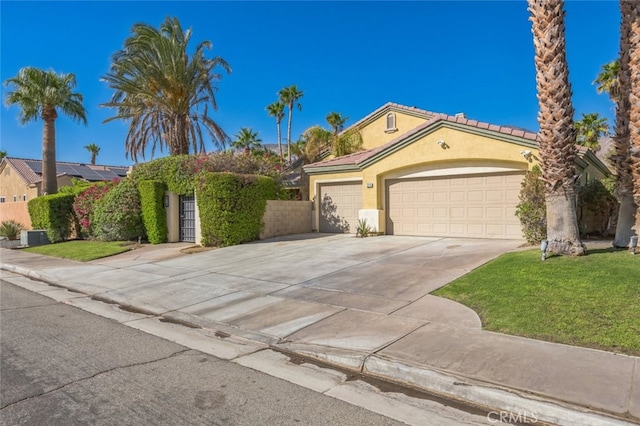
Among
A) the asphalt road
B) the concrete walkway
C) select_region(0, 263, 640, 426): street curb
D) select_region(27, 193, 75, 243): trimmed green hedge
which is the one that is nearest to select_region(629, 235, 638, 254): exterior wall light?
the concrete walkway

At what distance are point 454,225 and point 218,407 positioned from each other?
12.9m

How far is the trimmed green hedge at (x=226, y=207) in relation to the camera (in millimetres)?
15602

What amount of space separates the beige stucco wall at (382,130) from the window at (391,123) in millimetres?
156

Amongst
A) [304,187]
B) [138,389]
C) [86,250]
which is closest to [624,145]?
[138,389]

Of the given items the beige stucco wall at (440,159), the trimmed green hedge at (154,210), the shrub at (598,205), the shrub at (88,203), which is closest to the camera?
the shrub at (598,205)

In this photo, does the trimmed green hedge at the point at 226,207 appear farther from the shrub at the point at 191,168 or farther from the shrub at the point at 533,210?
the shrub at the point at 533,210

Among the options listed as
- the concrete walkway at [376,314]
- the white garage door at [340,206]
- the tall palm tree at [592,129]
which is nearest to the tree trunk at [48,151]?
the concrete walkway at [376,314]

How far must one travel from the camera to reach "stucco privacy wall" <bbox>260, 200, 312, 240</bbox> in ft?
57.7

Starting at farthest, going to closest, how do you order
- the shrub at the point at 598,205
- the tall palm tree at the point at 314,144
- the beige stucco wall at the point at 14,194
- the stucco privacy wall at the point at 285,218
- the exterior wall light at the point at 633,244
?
the beige stucco wall at the point at 14,194
the tall palm tree at the point at 314,144
the stucco privacy wall at the point at 285,218
the shrub at the point at 598,205
the exterior wall light at the point at 633,244

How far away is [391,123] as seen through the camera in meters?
24.5

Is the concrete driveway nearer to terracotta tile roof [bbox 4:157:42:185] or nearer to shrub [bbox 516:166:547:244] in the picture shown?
shrub [bbox 516:166:547:244]

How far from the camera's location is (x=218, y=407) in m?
3.79

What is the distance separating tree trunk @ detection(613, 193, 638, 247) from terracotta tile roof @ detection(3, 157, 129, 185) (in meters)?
35.1

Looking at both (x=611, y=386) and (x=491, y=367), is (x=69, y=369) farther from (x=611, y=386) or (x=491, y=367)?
(x=611, y=386)
